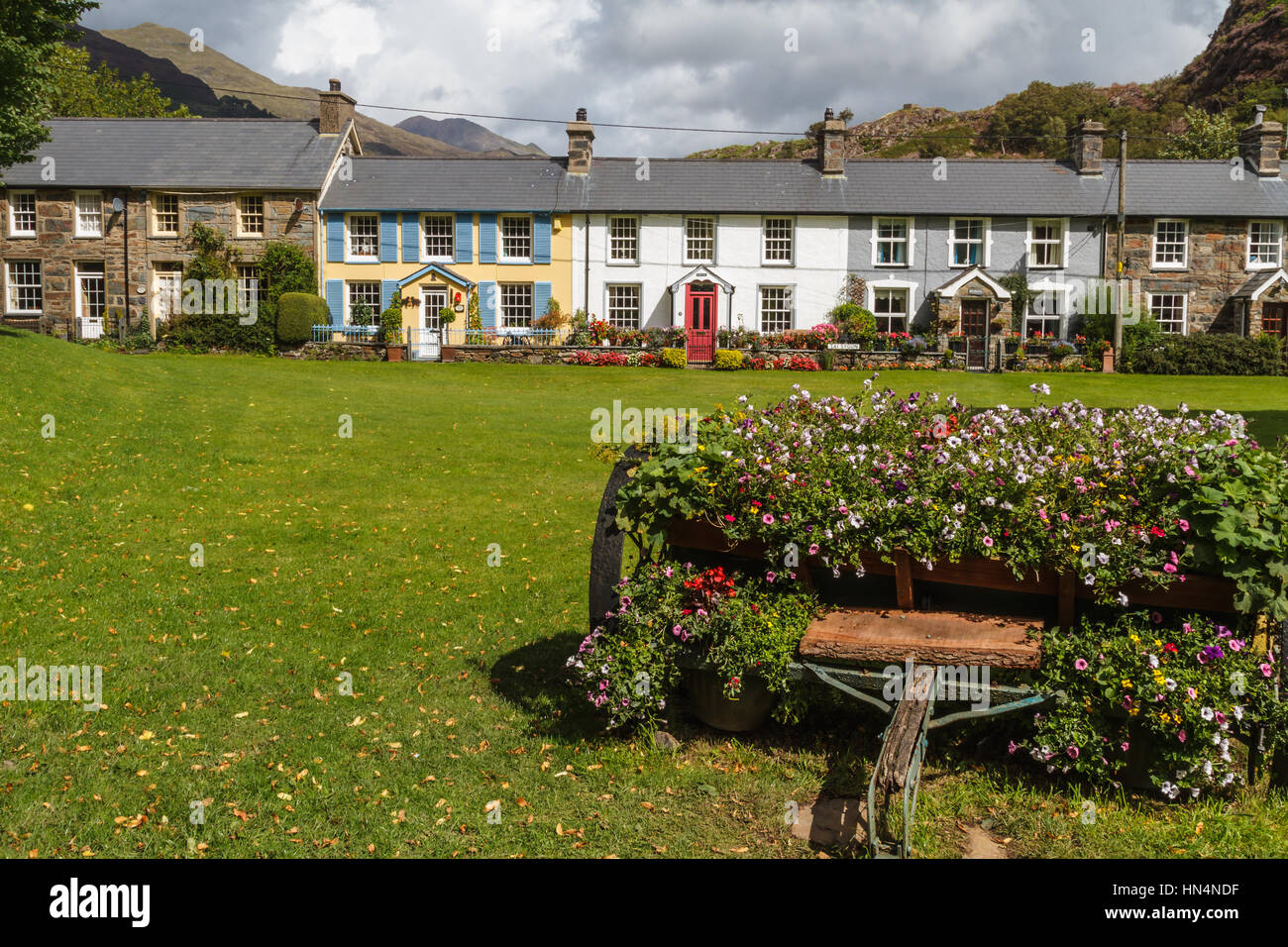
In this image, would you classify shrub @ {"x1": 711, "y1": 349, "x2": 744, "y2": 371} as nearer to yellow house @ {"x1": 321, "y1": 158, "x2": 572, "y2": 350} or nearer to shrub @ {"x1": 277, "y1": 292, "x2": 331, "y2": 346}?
yellow house @ {"x1": 321, "y1": 158, "x2": 572, "y2": 350}

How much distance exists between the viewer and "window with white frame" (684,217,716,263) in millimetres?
41406

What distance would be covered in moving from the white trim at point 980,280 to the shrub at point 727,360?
35.8 ft

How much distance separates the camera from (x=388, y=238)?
135ft

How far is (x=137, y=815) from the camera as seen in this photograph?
493 centimetres

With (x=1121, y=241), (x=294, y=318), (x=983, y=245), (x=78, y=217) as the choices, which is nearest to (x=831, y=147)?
(x=983, y=245)

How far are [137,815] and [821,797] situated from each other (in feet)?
10.9

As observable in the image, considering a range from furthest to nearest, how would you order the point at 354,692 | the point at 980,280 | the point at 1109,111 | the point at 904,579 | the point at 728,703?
the point at 1109,111
the point at 980,280
the point at 354,692
the point at 728,703
the point at 904,579

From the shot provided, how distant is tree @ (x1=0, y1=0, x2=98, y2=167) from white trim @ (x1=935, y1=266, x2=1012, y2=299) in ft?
98.0

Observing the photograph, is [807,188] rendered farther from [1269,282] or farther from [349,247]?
[349,247]

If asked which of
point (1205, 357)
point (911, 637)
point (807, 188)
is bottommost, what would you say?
point (911, 637)

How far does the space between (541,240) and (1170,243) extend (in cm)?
2522

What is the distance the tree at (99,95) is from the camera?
59.9 meters

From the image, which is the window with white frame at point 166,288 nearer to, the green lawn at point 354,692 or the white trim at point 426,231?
the white trim at point 426,231
